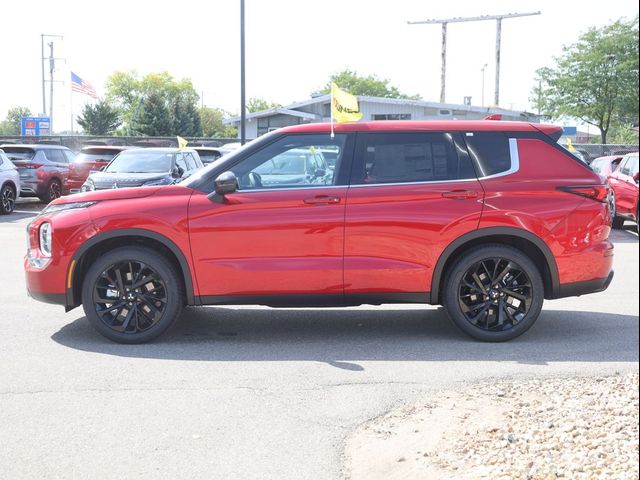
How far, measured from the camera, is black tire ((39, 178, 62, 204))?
72.0 feet

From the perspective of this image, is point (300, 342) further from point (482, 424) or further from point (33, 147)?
point (33, 147)

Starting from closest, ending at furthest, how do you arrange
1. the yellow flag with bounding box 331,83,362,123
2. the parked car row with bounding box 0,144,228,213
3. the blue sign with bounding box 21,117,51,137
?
the yellow flag with bounding box 331,83,362,123
the parked car row with bounding box 0,144,228,213
the blue sign with bounding box 21,117,51,137

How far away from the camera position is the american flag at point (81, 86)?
43906 mm

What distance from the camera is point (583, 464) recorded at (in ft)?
11.7

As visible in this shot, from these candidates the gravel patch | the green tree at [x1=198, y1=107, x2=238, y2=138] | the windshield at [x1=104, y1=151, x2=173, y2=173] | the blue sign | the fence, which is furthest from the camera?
the green tree at [x1=198, y1=107, x2=238, y2=138]

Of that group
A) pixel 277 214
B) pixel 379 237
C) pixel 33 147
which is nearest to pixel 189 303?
pixel 277 214

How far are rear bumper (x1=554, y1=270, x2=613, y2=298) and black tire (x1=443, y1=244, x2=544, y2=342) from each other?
0.64 ft

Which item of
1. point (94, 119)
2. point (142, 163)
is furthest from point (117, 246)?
point (94, 119)

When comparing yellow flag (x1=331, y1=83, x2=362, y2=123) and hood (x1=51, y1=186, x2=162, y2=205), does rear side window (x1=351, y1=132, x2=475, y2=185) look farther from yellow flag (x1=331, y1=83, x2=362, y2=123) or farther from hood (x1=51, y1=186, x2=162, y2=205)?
hood (x1=51, y1=186, x2=162, y2=205)

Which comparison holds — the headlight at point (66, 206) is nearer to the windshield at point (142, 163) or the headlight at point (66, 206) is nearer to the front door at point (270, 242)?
the front door at point (270, 242)

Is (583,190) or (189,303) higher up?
(583,190)

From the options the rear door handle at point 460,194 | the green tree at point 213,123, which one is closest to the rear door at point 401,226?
the rear door handle at point 460,194

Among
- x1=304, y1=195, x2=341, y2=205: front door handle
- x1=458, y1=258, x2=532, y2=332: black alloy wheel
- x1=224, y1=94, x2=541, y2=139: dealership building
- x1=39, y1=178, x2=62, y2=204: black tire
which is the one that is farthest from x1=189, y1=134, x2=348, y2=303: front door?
x1=224, y1=94, x2=541, y2=139: dealership building

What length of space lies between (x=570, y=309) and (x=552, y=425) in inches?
159
